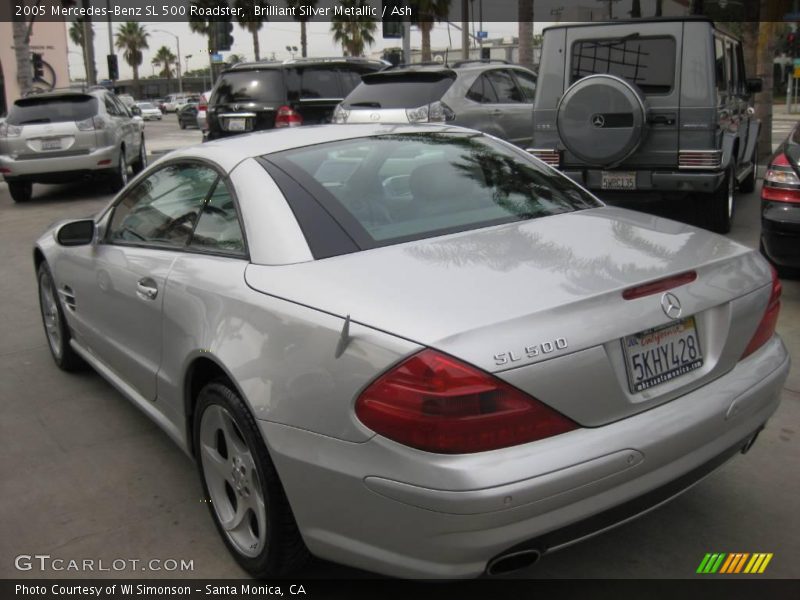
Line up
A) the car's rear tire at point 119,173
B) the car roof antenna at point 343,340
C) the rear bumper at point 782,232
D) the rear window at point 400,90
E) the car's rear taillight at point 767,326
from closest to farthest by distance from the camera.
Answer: the car roof antenna at point 343,340 → the car's rear taillight at point 767,326 → the rear bumper at point 782,232 → the rear window at point 400,90 → the car's rear tire at point 119,173

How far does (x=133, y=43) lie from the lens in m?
84.6

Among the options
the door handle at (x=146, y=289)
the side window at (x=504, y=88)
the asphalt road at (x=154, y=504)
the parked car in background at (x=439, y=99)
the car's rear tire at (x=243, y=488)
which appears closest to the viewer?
the car's rear tire at (x=243, y=488)

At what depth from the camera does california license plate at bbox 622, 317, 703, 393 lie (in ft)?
8.01

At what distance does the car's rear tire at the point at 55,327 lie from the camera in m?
5.00

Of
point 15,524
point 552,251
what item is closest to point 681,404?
point 552,251

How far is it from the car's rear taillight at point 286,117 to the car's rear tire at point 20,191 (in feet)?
13.8

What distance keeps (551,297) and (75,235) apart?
2705 millimetres

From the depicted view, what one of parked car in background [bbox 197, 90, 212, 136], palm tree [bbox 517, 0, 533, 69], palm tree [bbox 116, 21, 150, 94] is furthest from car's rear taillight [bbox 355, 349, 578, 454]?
palm tree [bbox 116, 21, 150, 94]

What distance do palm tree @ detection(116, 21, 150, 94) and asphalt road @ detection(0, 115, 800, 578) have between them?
85.6 m

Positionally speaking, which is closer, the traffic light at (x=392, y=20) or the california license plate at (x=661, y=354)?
the california license plate at (x=661, y=354)

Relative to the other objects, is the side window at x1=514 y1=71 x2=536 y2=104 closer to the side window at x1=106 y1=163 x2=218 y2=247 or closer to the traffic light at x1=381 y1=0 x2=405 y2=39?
the traffic light at x1=381 y1=0 x2=405 y2=39

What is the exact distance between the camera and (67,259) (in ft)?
15.1

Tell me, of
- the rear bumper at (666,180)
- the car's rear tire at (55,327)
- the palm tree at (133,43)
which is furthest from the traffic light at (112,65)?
the palm tree at (133,43)

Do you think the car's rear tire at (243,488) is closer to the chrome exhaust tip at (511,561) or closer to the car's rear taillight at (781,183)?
the chrome exhaust tip at (511,561)
